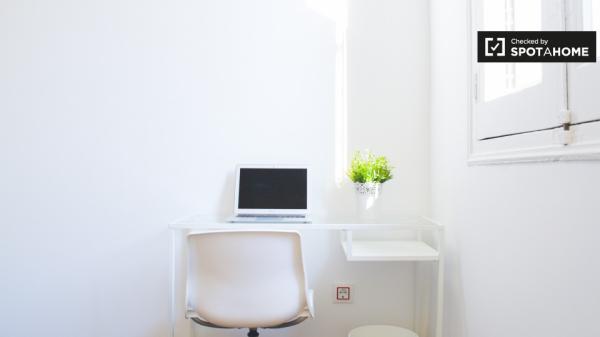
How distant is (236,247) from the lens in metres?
1.31

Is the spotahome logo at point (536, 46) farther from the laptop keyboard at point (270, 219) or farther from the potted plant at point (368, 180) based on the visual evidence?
the laptop keyboard at point (270, 219)

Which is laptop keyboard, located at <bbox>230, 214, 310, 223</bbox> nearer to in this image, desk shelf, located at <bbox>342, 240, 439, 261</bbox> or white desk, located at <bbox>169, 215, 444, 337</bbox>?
white desk, located at <bbox>169, 215, 444, 337</bbox>

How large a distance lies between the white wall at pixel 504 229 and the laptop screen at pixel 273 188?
0.66 metres

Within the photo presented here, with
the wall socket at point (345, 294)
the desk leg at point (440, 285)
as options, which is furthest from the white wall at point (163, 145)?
the desk leg at point (440, 285)

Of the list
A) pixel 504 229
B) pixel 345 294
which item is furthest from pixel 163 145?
pixel 504 229

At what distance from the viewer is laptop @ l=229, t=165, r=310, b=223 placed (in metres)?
1.77

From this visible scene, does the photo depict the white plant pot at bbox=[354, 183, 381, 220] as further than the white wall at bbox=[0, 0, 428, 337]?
No

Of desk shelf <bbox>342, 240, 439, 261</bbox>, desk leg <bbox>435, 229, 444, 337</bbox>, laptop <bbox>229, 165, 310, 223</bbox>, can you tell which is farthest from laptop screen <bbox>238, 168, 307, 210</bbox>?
desk leg <bbox>435, 229, 444, 337</bbox>

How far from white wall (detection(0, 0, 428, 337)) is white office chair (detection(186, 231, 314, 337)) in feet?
1.91

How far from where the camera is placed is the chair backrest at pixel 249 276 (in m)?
1.31

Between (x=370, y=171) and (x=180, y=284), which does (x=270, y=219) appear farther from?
(x=180, y=284)

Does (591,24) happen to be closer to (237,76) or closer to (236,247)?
(236,247)

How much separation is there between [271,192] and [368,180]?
46 cm

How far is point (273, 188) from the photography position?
1.80m
